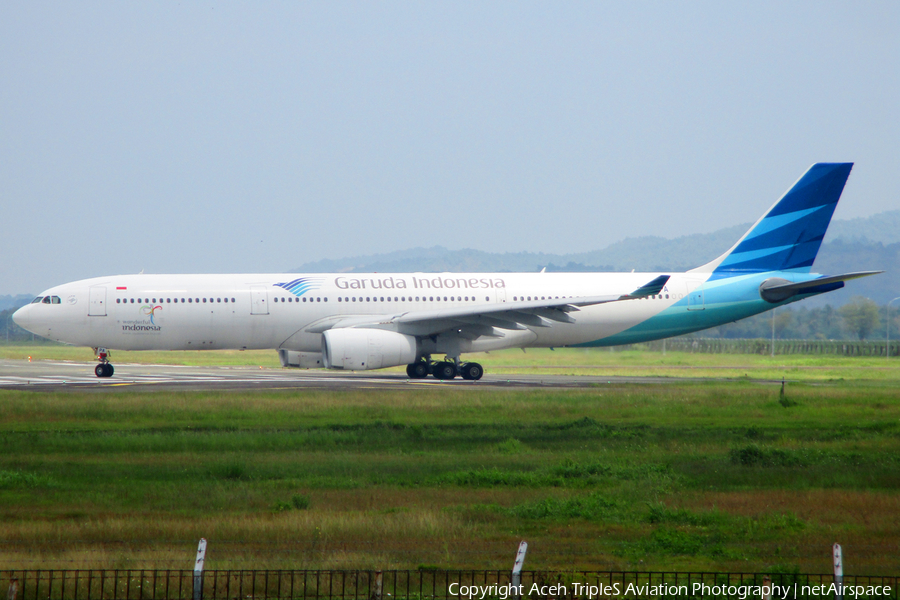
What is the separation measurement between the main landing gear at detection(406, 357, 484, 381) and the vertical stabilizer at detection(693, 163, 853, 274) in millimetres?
10018

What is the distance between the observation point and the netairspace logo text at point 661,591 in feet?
23.7

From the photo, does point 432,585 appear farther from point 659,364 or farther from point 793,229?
point 659,364

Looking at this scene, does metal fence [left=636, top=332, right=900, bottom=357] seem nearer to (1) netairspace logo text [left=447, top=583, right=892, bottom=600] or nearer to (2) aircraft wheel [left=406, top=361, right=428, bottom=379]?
(2) aircraft wheel [left=406, top=361, right=428, bottom=379]

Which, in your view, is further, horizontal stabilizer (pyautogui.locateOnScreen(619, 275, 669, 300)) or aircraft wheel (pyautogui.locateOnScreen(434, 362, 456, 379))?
aircraft wheel (pyautogui.locateOnScreen(434, 362, 456, 379))

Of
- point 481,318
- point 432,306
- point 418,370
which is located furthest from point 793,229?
point 418,370

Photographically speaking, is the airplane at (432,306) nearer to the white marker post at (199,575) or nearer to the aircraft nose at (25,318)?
Answer: the aircraft nose at (25,318)

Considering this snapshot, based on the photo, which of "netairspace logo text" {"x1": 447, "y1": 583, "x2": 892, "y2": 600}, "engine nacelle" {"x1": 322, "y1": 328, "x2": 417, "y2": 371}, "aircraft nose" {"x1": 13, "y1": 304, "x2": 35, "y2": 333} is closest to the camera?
"netairspace logo text" {"x1": 447, "y1": 583, "x2": 892, "y2": 600}

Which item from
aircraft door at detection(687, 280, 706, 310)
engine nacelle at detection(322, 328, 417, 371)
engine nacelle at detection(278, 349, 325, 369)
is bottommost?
engine nacelle at detection(278, 349, 325, 369)

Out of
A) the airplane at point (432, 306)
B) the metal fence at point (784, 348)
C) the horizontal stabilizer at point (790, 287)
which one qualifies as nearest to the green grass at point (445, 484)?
the airplane at point (432, 306)

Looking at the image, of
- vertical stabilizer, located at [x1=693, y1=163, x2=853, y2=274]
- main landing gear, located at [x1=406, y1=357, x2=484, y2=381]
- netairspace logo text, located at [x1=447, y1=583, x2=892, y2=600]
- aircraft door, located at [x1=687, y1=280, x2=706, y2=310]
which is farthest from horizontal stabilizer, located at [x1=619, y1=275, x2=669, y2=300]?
netairspace logo text, located at [x1=447, y1=583, x2=892, y2=600]

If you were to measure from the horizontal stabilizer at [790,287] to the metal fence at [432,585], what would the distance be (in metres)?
25.0

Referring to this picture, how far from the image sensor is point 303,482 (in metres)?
12.2

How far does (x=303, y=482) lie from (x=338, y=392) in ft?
40.4

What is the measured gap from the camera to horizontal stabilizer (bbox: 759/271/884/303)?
31000mm
